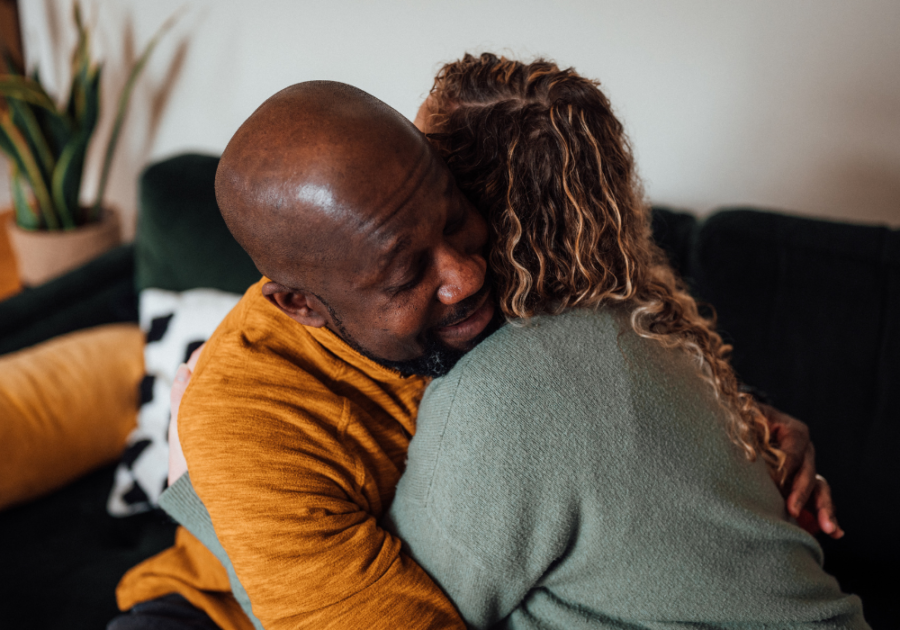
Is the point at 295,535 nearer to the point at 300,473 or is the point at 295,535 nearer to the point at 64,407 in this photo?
the point at 300,473

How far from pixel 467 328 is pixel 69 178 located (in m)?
1.93

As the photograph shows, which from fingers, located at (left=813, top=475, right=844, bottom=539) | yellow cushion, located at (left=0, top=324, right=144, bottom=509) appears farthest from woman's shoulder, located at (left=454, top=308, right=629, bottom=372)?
yellow cushion, located at (left=0, top=324, right=144, bottom=509)

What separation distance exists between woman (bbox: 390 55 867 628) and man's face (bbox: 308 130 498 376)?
35 mm

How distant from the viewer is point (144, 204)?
5.34ft

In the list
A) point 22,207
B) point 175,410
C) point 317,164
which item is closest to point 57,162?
point 22,207

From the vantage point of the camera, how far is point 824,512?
94 centimetres

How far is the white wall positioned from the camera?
129 cm

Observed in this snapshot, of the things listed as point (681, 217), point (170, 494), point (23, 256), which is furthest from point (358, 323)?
point (23, 256)

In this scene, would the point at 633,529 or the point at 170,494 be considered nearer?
the point at 633,529

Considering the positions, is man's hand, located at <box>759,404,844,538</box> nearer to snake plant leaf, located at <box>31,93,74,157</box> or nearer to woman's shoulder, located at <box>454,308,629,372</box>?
woman's shoulder, located at <box>454,308,629,372</box>

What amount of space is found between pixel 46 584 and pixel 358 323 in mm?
1022

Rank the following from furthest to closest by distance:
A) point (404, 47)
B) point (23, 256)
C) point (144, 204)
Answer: point (23, 256) < point (144, 204) < point (404, 47)

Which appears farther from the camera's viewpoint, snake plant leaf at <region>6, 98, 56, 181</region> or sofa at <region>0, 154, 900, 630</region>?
snake plant leaf at <region>6, 98, 56, 181</region>

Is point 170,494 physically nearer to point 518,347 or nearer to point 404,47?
point 518,347
